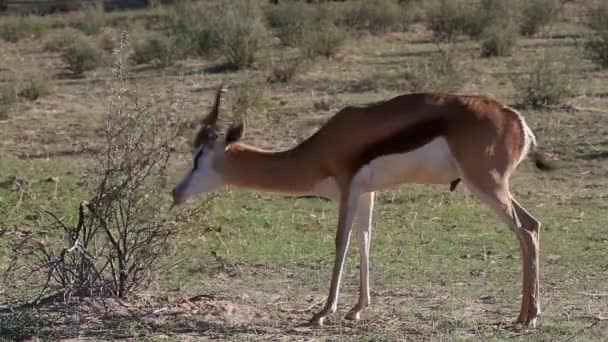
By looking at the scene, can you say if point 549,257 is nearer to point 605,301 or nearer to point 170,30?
point 605,301

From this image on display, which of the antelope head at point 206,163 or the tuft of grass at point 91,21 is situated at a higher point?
the antelope head at point 206,163

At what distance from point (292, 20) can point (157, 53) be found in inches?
227

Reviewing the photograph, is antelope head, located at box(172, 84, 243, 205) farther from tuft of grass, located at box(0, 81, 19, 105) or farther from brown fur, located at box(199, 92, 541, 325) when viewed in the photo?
tuft of grass, located at box(0, 81, 19, 105)

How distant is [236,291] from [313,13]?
23900 mm

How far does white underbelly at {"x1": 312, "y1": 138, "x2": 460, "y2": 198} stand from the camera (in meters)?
8.51

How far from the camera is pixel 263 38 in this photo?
25922 mm

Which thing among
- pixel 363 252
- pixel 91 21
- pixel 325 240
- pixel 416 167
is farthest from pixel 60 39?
pixel 416 167

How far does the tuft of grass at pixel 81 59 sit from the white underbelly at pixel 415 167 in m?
17.3

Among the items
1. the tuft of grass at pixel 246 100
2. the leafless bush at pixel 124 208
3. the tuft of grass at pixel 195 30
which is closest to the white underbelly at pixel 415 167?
the leafless bush at pixel 124 208

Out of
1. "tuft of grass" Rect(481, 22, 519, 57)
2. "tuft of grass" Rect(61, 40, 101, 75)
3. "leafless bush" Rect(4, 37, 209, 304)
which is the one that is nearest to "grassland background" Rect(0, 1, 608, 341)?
"leafless bush" Rect(4, 37, 209, 304)

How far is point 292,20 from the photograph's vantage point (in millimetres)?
30703

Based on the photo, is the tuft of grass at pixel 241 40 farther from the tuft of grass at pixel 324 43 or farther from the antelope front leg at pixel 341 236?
the antelope front leg at pixel 341 236


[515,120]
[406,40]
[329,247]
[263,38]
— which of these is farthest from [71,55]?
[515,120]

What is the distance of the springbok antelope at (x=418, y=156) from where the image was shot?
852 cm
